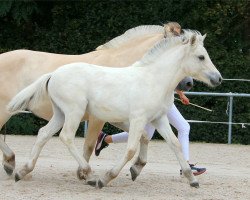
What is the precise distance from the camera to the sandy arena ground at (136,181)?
7567 millimetres

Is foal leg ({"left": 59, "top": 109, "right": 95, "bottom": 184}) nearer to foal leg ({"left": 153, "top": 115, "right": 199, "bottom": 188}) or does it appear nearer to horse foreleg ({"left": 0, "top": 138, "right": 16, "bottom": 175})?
foal leg ({"left": 153, "top": 115, "right": 199, "bottom": 188})

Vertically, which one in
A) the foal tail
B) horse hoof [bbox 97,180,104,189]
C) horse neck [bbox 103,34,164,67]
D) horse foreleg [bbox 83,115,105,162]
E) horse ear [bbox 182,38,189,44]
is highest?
horse ear [bbox 182,38,189,44]

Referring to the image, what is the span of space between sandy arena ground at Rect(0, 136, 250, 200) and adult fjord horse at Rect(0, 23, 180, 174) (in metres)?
0.66

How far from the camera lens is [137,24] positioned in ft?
59.6

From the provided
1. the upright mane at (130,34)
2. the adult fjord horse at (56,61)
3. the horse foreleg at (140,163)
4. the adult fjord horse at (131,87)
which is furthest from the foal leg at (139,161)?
the upright mane at (130,34)

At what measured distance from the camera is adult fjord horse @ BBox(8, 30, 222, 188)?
7.76 metres

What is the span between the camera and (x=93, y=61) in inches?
357

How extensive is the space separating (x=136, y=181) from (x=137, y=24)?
9.78 metres

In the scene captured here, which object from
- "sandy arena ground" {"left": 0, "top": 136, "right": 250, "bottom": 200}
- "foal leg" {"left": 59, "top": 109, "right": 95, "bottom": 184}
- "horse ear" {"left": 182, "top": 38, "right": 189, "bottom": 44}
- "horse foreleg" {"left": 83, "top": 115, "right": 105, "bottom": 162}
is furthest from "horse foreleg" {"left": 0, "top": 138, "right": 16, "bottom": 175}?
"horse ear" {"left": 182, "top": 38, "right": 189, "bottom": 44}

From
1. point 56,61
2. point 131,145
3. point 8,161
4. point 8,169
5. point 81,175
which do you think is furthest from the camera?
point 56,61

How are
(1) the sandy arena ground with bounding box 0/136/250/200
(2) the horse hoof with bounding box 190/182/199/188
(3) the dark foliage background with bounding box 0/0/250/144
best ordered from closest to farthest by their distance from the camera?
(1) the sandy arena ground with bounding box 0/136/250/200 < (2) the horse hoof with bounding box 190/182/199/188 < (3) the dark foliage background with bounding box 0/0/250/144

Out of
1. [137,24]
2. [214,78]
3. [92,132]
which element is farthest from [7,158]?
[137,24]

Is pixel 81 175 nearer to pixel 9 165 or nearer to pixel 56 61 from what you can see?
pixel 9 165

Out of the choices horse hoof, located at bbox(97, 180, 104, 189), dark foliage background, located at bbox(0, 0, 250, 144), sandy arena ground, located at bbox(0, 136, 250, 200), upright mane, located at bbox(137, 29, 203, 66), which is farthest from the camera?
dark foliage background, located at bbox(0, 0, 250, 144)
